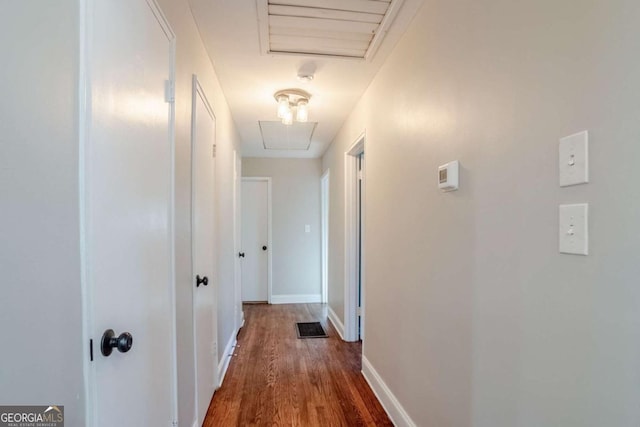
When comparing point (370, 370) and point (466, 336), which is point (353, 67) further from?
point (370, 370)

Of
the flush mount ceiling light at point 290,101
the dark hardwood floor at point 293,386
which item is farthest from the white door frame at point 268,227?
the flush mount ceiling light at point 290,101

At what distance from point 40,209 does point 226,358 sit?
2529 millimetres

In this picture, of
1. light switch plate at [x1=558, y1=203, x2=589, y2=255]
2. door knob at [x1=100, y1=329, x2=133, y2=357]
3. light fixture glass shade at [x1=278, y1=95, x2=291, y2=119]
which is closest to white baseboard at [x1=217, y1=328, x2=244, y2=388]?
door knob at [x1=100, y1=329, x2=133, y2=357]

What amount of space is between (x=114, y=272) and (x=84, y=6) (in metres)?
0.65

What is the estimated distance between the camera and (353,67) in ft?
7.66

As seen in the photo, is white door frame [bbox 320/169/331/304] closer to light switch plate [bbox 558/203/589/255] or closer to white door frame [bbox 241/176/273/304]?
white door frame [bbox 241/176/273/304]

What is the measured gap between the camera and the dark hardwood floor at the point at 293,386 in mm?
2096

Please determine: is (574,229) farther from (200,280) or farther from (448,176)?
(200,280)

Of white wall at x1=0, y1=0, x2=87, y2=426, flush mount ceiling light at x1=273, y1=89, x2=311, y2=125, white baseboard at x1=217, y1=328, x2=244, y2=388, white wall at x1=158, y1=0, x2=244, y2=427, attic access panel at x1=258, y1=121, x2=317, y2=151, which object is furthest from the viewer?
→ attic access panel at x1=258, y1=121, x2=317, y2=151

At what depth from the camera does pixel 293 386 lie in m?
2.49

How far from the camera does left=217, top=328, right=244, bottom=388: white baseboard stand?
2560 millimetres

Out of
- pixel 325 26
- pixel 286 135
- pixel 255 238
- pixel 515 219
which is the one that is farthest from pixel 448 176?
pixel 255 238

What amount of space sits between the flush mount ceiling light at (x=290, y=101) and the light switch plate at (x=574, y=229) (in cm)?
224

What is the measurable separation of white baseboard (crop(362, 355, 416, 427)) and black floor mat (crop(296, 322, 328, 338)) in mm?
1016
